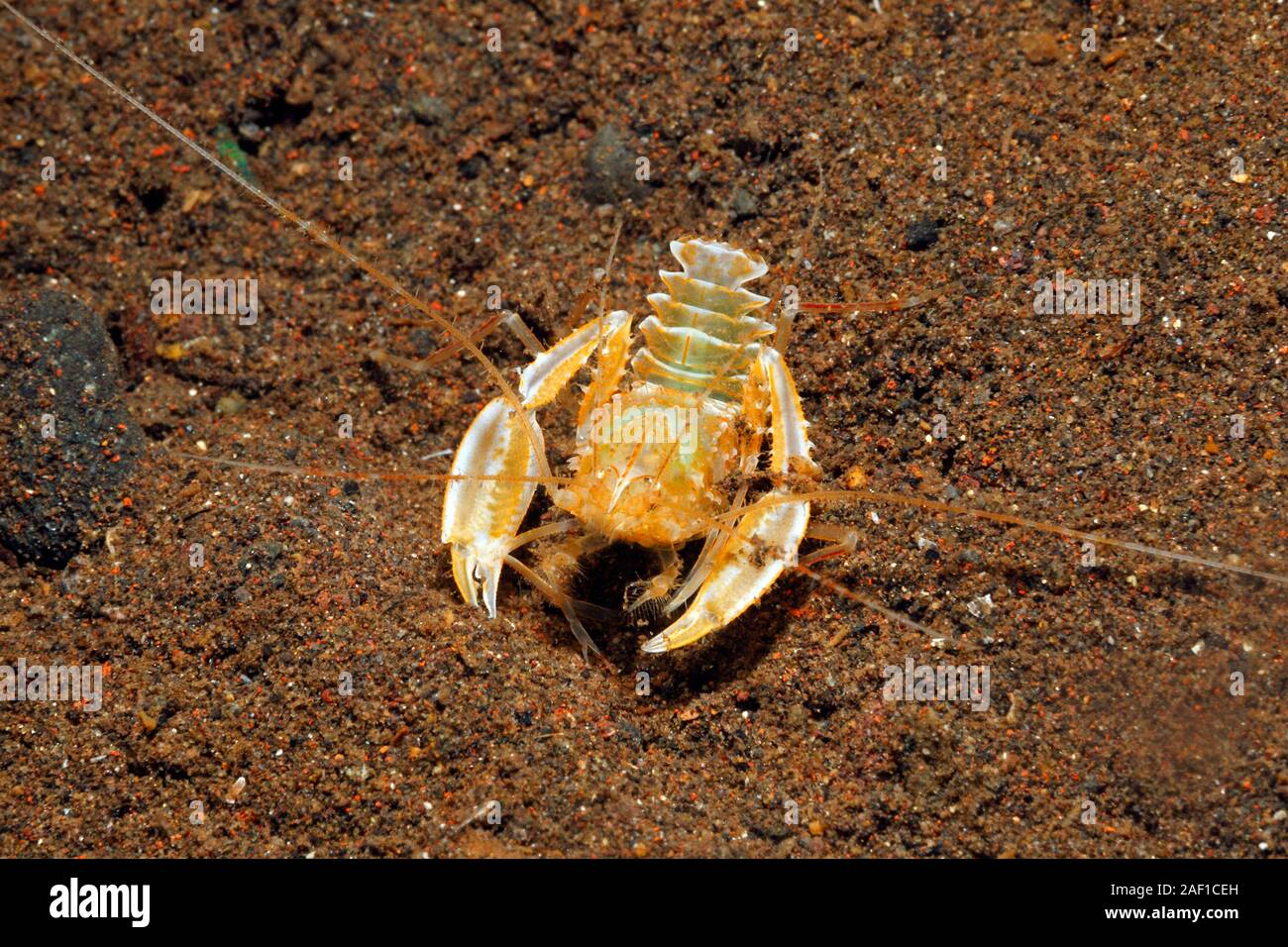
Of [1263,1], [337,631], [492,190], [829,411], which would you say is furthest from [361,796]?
[1263,1]

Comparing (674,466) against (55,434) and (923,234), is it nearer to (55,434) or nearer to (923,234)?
(923,234)

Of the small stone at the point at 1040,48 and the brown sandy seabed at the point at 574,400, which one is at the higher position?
the small stone at the point at 1040,48
